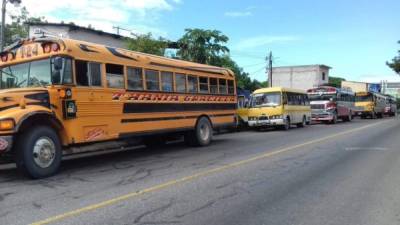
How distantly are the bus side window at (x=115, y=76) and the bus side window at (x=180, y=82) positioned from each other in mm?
2883

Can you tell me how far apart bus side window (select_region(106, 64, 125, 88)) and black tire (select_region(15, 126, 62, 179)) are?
89.2 inches

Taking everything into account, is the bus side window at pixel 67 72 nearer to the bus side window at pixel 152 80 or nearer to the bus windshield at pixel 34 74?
the bus windshield at pixel 34 74

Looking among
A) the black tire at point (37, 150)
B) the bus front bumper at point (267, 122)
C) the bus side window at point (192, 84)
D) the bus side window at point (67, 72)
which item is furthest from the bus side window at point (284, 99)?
the black tire at point (37, 150)

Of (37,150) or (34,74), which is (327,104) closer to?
(34,74)

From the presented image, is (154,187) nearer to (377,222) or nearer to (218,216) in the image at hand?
(218,216)

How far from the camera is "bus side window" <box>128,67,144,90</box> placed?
503 inches

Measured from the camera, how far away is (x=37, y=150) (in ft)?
32.0

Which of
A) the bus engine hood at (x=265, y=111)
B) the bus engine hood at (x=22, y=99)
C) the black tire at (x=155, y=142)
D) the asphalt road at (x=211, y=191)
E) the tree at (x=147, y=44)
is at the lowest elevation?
the asphalt road at (x=211, y=191)

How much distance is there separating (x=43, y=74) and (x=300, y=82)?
7199 centimetres

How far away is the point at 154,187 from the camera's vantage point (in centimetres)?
877

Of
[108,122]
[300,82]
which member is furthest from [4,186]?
[300,82]

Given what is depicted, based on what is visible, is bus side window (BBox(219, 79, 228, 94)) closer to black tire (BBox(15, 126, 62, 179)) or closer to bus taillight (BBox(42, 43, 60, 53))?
bus taillight (BBox(42, 43, 60, 53))

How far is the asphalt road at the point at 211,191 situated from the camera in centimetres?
676

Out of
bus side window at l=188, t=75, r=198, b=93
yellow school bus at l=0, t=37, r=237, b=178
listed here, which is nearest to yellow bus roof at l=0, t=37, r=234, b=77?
yellow school bus at l=0, t=37, r=237, b=178
